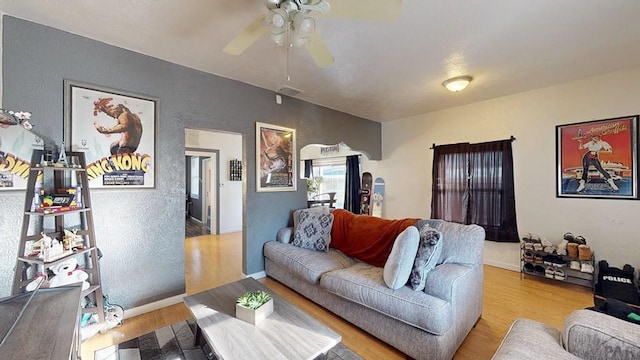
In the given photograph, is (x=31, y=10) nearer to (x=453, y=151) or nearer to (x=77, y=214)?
(x=77, y=214)

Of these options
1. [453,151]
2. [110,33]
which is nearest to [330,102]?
[453,151]

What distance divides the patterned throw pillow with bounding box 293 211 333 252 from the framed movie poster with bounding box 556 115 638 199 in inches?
123

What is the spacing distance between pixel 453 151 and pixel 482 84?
1.23 metres

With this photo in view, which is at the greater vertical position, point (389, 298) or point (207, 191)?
point (207, 191)

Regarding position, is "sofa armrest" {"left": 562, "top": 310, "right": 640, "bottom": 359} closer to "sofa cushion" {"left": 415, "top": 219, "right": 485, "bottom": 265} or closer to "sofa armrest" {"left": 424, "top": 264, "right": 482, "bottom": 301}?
"sofa armrest" {"left": 424, "top": 264, "right": 482, "bottom": 301}

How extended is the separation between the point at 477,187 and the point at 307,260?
3005 mm

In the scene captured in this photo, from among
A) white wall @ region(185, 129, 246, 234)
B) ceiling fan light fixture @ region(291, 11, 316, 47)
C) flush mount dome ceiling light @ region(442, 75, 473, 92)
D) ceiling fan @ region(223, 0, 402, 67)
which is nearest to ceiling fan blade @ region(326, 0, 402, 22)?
ceiling fan @ region(223, 0, 402, 67)

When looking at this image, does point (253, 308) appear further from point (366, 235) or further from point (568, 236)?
point (568, 236)

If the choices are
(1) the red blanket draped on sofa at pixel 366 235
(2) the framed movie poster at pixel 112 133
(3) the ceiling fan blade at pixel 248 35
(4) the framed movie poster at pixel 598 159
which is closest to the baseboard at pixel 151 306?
(2) the framed movie poster at pixel 112 133

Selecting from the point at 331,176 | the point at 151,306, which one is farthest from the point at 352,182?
the point at 151,306

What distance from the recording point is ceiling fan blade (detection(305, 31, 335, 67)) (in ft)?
5.49

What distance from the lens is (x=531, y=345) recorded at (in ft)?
3.82

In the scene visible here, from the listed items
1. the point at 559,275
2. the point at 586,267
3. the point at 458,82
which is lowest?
the point at 559,275

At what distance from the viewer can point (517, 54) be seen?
2.49m
